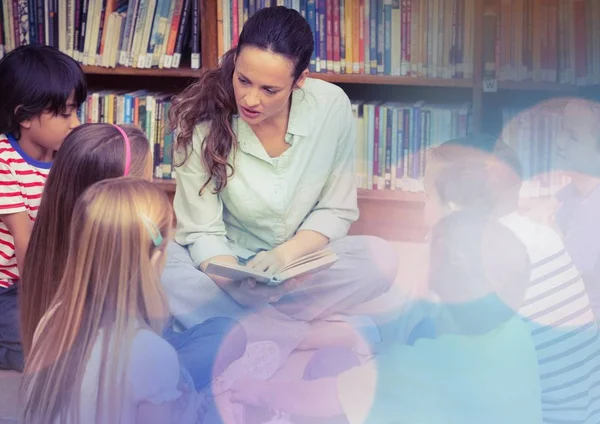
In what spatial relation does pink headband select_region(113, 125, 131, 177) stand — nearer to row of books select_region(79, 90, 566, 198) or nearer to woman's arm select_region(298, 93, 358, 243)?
woman's arm select_region(298, 93, 358, 243)

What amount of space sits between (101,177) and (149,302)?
291mm

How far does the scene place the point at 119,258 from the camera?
1.32 m

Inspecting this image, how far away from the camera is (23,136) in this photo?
190cm

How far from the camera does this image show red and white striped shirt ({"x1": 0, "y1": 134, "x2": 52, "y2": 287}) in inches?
72.8

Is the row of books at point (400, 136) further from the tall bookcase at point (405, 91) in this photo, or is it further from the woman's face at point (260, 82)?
the woman's face at point (260, 82)

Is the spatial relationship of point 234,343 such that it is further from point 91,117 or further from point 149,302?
point 91,117

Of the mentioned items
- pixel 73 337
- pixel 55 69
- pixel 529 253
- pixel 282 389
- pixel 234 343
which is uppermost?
pixel 55 69

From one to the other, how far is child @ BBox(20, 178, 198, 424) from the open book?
40 centimetres

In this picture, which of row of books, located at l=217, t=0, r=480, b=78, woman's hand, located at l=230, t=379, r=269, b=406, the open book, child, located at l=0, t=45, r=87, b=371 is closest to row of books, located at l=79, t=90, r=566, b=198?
row of books, located at l=217, t=0, r=480, b=78

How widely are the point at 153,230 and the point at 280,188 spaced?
2.39 feet

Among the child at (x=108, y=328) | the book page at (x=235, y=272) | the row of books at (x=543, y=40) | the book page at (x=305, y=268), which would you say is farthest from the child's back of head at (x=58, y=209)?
the row of books at (x=543, y=40)

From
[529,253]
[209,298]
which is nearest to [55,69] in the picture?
[209,298]

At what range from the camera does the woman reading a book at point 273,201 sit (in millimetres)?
1956

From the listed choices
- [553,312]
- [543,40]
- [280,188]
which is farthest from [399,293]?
[553,312]
